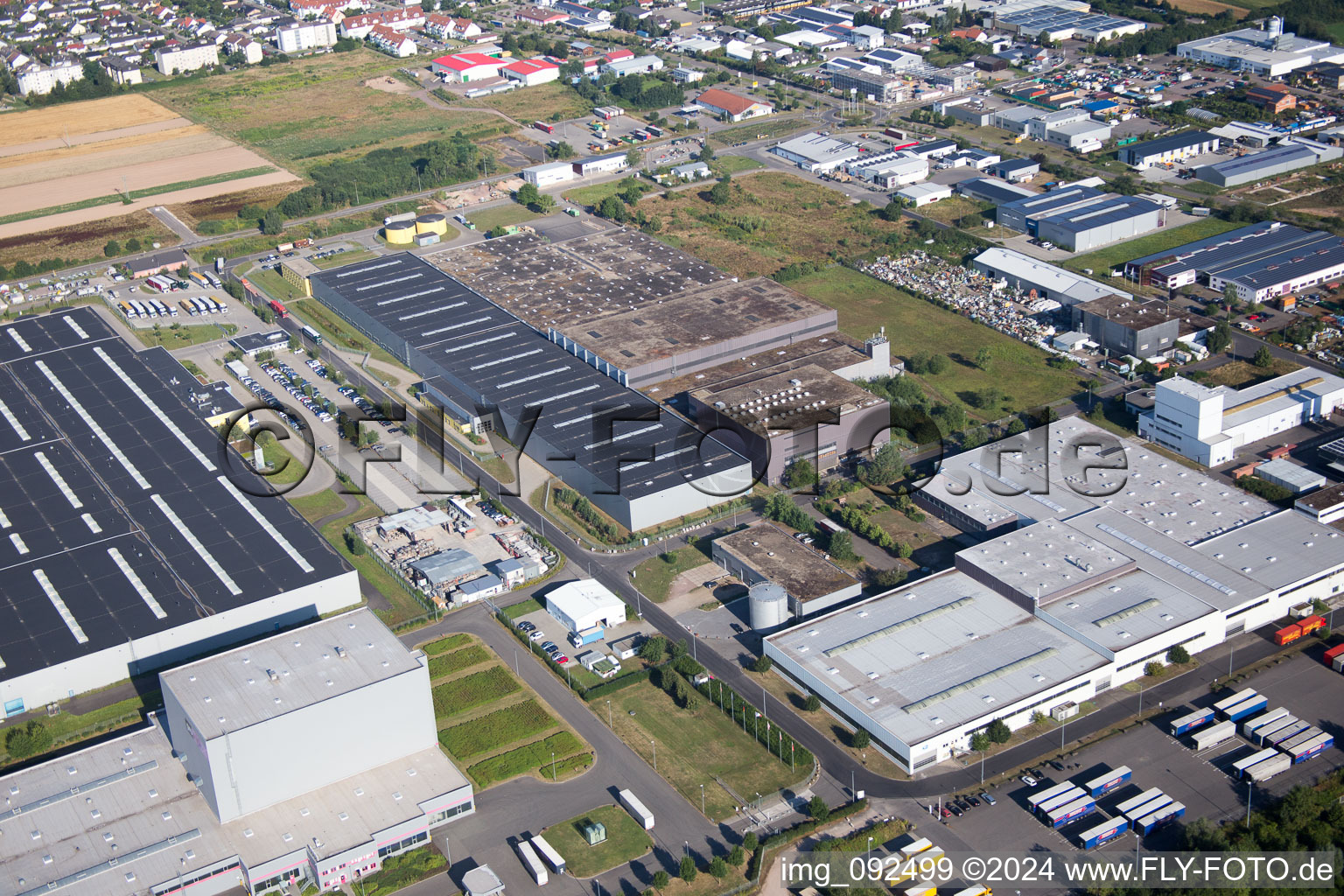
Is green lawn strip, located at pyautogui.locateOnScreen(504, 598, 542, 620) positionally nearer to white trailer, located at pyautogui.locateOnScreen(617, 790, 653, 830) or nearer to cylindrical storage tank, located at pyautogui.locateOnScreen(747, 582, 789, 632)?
A: cylindrical storage tank, located at pyautogui.locateOnScreen(747, 582, 789, 632)

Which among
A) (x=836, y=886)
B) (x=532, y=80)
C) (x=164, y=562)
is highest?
(x=532, y=80)

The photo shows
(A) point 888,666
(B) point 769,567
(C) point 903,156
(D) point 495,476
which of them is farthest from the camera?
(C) point 903,156

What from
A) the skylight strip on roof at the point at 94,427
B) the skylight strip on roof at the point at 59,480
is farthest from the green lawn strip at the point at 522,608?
the skylight strip on roof at the point at 59,480

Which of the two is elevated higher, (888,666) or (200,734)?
(200,734)

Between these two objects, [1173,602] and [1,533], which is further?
[1,533]

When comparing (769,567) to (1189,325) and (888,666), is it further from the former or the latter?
(1189,325)

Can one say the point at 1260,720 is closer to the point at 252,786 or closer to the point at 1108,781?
the point at 1108,781

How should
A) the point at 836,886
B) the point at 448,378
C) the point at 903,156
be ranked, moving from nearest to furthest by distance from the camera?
the point at 836,886 < the point at 448,378 < the point at 903,156

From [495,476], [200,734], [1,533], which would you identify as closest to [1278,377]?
[495,476]
